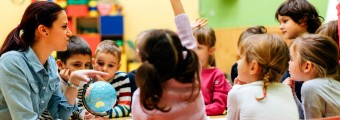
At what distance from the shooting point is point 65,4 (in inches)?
246

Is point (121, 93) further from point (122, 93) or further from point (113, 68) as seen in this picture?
point (113, 68)

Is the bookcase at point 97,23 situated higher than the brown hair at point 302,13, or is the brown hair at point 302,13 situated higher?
the brown hair at point 302,13

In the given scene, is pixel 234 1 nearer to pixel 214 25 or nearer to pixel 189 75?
pixel 214 25

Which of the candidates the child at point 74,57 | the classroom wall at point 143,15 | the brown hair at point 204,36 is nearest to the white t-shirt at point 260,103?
the brown hair at point 204,36

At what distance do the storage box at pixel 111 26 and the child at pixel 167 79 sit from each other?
492cm

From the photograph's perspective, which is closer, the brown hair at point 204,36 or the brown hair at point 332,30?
the brown hair at point 332,30

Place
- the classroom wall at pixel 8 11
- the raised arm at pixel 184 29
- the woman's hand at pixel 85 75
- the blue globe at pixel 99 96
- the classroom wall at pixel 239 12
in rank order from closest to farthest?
the raised arm at pixel 184 29
the blue globe at pixel 99 96
the woman's hand at pixel 85 75
the classroom wall at pixel 239 12
the classroom wall at pixel 8 11

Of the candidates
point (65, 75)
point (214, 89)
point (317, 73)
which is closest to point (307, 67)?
point (317, 73)

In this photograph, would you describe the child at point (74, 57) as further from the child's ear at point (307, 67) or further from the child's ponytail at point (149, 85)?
the child's ear at point (307, 67)

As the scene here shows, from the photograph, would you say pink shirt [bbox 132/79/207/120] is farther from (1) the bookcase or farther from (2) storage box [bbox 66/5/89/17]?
(2) storage box [bbox 66/5/89/17]

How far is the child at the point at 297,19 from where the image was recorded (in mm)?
2477

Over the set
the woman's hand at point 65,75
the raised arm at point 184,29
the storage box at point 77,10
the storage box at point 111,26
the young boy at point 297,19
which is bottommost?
the storage box at point 111,26

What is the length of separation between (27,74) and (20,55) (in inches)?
3.4

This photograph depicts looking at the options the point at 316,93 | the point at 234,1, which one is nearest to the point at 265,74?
the point at 316,93
